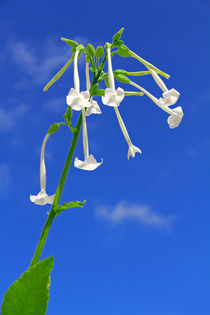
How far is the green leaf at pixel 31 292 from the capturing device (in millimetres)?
1421

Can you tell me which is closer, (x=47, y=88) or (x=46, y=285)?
(x=46, y=285)

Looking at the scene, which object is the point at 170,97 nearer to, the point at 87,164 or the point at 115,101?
the point at 115,101

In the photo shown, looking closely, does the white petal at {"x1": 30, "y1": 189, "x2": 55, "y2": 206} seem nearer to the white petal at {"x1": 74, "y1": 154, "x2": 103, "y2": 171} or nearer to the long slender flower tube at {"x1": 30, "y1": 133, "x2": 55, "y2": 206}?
the long slender flower tube at {"x1": 30, "y1": 133, "x2": 55, "y2": 206}

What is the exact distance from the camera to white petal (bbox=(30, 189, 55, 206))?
1.81 metres

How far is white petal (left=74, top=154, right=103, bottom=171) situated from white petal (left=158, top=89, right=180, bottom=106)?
1.61 feet

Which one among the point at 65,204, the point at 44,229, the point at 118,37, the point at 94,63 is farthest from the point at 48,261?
the point at 118,37

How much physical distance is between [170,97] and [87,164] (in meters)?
0.56

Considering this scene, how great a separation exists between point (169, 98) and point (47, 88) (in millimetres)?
671

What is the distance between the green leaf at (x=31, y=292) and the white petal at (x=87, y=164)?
17.6 inches

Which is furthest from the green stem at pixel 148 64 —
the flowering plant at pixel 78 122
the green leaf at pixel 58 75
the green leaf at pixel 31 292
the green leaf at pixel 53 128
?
the green leaf at pixel 31 292

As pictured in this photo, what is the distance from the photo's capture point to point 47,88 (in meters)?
2.00

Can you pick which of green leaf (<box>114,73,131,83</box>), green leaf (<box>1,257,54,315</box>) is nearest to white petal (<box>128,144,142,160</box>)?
green leaf (<box>114,73,131,83</box>)

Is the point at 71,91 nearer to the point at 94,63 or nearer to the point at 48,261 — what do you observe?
the point at 94,63

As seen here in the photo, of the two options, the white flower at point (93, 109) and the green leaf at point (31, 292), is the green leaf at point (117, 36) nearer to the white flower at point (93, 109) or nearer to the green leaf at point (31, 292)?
the white flower at point (93, 109)
